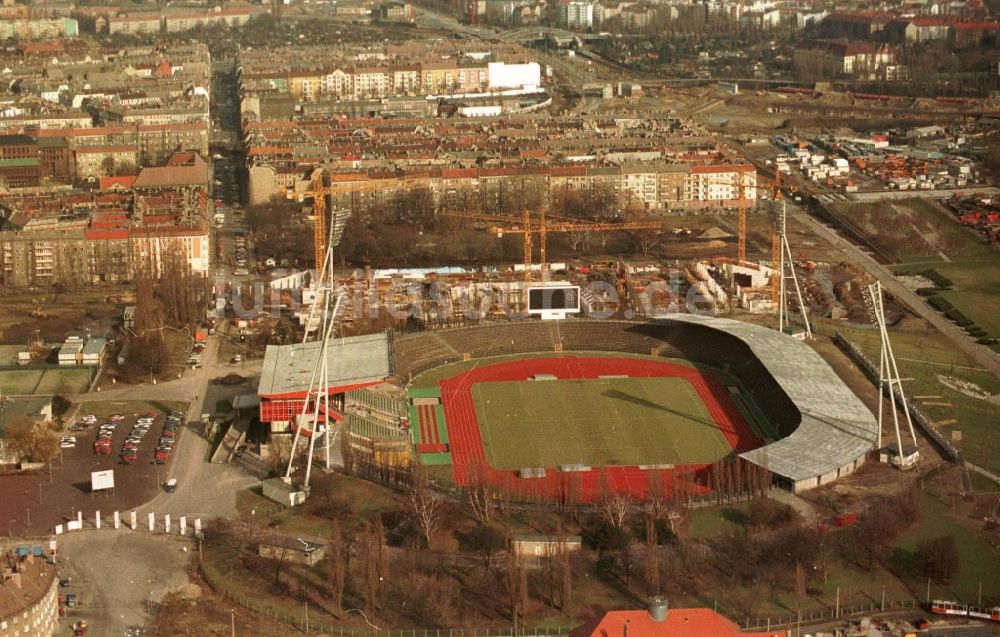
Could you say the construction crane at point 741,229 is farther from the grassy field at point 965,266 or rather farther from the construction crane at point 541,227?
the grassy field at point 965,266

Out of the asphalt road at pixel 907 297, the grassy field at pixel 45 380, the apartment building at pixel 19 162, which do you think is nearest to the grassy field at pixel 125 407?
the grassy field at pixel 45 380

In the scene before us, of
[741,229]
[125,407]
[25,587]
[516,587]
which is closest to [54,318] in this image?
[125,407]

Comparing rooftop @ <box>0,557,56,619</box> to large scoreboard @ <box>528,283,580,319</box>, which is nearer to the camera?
rooftop @ <box>0,557,56,619</box>

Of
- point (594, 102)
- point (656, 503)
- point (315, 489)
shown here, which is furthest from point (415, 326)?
point (594, 102)

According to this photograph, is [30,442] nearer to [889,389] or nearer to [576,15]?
[889,389]

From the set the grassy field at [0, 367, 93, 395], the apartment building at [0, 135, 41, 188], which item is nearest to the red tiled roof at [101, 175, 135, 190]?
the apartment building at [0, 135, 41, 188]

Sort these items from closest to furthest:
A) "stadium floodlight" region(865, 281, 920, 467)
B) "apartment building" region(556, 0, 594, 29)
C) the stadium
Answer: "stadium floodlight" region(865, 281, 920, 467), the stadium, "apartment building" region(556, 0, 594, 29)

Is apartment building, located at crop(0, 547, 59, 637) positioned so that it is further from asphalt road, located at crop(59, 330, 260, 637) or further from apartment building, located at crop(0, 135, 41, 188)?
apartment building, located at crop(0, 135, 41, 188)

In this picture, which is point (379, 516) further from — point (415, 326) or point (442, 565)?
point (415, 326)
